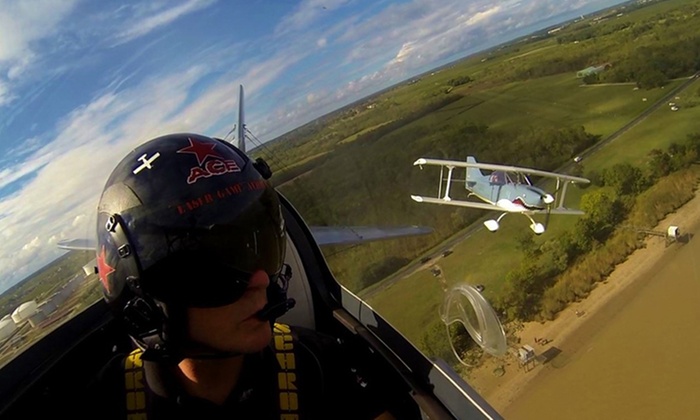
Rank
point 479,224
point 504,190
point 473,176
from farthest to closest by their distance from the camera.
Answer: point 479,224
point 473,176
point 504,190

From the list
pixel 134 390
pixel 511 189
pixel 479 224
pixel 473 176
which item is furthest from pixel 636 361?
pixel 134 390

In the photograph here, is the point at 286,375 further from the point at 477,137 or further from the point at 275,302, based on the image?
the point at 477,137

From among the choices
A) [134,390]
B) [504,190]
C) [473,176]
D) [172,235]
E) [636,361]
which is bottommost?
[636,361]

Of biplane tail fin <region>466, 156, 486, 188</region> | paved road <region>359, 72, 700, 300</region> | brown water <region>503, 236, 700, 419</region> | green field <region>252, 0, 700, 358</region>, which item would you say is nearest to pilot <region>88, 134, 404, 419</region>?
green field <region>252, 0, 700, 358</region>

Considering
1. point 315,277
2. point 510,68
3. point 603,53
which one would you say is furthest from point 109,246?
point 603,53

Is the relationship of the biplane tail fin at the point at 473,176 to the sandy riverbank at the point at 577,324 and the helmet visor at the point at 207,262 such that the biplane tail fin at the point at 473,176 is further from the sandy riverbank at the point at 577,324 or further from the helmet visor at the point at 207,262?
the helmet visor at the point at 207,262

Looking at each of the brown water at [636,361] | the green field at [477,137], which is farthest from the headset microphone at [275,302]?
the brown water at [636,361]
